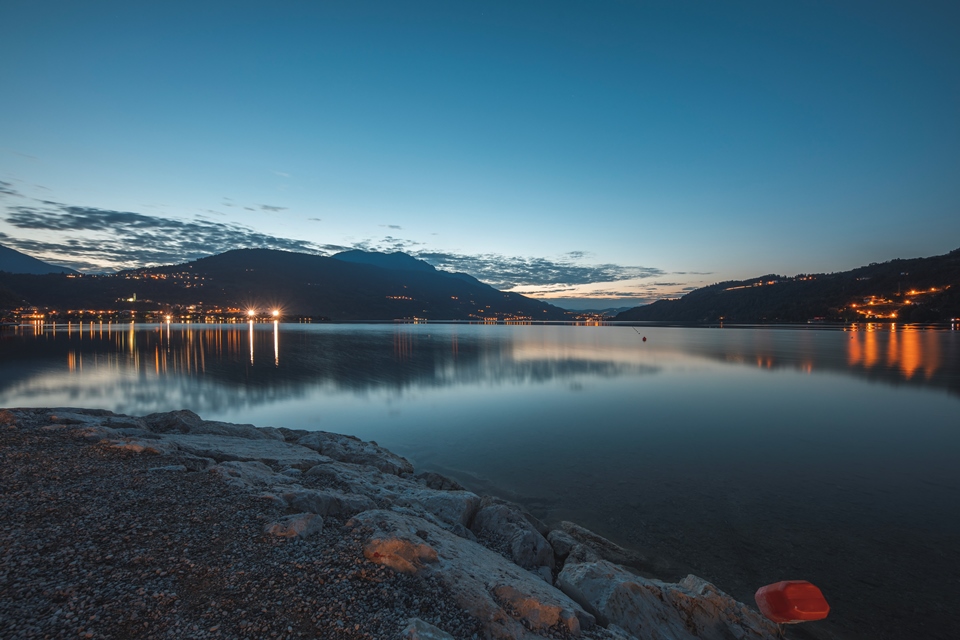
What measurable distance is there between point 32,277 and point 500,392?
807 feet

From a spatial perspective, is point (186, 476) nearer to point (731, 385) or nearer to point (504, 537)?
point (504, 537)

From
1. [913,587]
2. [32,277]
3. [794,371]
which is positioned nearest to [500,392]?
[913,587]

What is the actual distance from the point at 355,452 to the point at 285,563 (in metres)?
6.00

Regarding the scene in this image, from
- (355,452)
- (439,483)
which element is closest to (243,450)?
(355,452)

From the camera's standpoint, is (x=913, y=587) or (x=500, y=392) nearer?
(x=913, y=587)

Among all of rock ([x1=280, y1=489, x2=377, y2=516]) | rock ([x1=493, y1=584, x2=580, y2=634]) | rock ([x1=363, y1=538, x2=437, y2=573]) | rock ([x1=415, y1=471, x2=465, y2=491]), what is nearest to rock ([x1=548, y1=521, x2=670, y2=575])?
rock ([x1=493, y1=584, x2=580, y2=634])

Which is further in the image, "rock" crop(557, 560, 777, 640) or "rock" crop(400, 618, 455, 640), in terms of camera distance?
"rock" crop(557, 560, 777, 640)

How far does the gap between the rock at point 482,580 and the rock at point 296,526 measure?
15.7 inches

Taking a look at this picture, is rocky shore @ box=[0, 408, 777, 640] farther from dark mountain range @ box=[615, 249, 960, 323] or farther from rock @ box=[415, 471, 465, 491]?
dark mountain range @ box=[615, 249, 960, 323]

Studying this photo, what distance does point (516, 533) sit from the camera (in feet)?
19.4

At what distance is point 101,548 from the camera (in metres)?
4.01

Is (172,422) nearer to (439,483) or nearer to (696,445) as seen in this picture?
(439,483)

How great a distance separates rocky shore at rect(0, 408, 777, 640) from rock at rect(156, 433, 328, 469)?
0.62 metres

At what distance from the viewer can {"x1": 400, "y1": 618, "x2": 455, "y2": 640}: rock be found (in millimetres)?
3061
